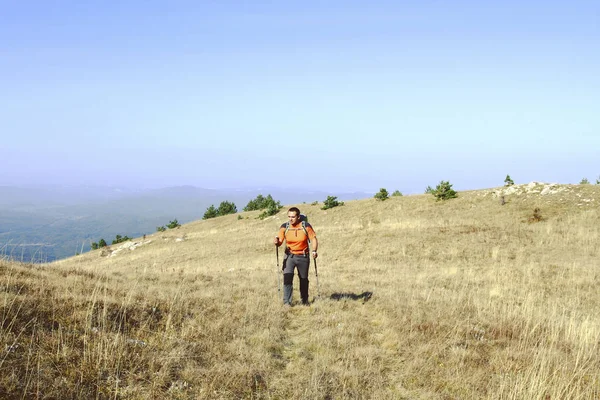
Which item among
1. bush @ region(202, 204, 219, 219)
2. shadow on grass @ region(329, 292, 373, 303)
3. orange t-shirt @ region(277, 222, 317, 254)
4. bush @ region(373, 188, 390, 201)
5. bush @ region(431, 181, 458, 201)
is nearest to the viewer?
orange t-shirt @ region(277, 222, 317, 254)

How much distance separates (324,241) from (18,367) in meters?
20.1

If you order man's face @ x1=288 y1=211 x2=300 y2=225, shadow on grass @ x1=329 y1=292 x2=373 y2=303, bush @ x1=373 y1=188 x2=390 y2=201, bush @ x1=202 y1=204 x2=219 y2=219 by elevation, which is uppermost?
bush @ x1=373 y1=188 x2=390 y2=201

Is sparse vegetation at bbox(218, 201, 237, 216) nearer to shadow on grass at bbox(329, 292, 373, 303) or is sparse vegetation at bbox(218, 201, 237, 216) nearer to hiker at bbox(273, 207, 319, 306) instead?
shadow on grass at bbox(329, 292, 373, 303)

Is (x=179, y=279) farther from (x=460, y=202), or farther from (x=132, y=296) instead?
(x=460, y=202)

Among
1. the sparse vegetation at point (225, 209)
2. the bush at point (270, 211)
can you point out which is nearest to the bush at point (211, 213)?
the sparse vegetation at point (225, 209)

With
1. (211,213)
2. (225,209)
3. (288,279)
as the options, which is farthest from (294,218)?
(225,209)

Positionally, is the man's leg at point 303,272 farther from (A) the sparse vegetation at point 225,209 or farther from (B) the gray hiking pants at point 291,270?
(A) the sparse vegetation at point 225,209

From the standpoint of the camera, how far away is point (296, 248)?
9.79 meters

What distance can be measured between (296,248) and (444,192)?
26632 mm

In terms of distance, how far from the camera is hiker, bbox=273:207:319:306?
9.73 metres

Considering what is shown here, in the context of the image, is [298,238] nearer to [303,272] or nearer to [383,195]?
[303,272]

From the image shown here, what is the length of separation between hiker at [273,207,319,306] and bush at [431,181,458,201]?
1024 inches

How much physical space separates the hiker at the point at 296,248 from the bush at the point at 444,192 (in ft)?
85.3

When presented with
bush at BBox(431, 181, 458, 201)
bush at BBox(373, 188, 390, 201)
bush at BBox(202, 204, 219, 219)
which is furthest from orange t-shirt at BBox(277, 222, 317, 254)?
bush at BBox(202, 204, 219, 219)
